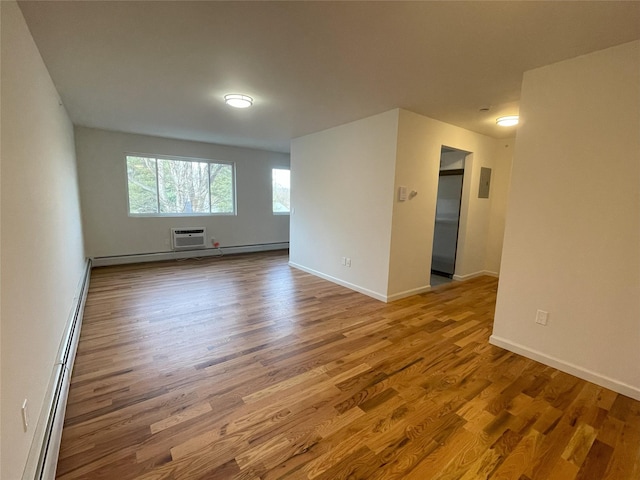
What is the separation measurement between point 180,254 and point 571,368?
20.5 feet

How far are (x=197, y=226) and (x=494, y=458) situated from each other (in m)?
6.02

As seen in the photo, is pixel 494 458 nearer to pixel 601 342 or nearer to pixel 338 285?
pixel 601 342

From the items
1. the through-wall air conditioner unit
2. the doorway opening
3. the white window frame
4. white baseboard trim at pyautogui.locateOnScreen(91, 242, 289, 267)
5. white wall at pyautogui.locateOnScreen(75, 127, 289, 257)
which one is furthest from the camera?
the through-wall air conditioner unit

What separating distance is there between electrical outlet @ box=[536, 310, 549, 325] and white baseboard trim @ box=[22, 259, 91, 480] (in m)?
3.28

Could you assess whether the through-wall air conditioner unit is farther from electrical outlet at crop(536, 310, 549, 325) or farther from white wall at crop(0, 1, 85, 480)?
electrical outlet at crop(536, 310, 549, 325)

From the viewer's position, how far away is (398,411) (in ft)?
5.95

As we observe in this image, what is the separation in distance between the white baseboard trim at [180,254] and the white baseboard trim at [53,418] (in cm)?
321

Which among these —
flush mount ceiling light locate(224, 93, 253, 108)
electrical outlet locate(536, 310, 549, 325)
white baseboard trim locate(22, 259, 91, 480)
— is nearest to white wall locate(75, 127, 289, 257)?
flush mount ceiling light locate(224, 93, 253, 108)

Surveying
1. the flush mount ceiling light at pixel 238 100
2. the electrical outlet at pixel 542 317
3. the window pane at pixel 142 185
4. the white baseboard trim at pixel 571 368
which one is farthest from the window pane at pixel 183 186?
the electrical outlet at pixel 542 317

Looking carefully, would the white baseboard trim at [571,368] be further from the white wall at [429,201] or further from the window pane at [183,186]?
the window pane at [183,186]

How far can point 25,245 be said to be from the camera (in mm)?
1567

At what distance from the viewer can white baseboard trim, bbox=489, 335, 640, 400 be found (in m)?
2.02

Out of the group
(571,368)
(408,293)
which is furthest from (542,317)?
(408,293)

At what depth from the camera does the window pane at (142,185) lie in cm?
545
